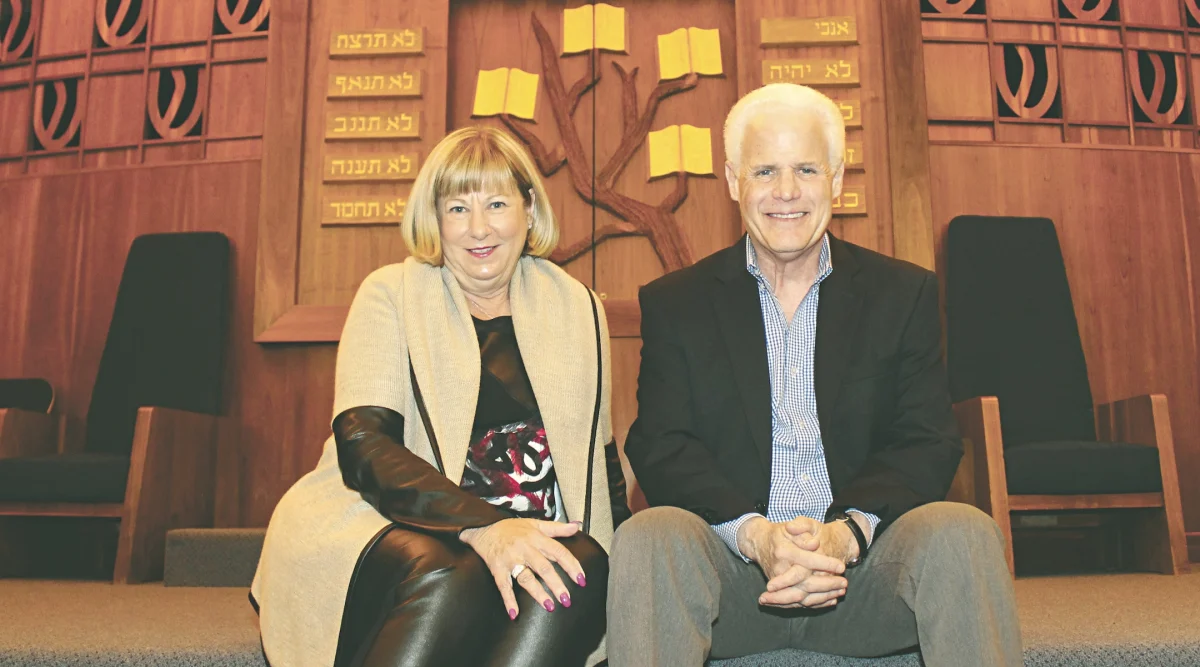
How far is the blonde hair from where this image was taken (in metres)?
1.79

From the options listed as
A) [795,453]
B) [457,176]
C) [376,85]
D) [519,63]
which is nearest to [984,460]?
[795,453]

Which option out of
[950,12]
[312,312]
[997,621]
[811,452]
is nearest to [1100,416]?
[950,12]

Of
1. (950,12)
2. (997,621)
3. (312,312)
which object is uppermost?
(950,12)

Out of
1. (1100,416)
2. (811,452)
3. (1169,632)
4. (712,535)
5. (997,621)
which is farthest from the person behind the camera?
(1100,416)

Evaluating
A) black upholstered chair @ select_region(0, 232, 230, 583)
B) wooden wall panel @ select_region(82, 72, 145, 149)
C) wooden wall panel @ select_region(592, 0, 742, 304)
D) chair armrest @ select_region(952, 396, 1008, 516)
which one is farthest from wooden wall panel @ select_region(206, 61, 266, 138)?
chair armrest @ select_region(952, 396, 1008, 516)

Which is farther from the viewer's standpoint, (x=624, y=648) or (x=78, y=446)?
(x=78, y=446)

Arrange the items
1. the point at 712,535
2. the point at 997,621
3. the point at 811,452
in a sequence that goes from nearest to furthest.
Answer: the point at 997,621 → the point at 712,535 → the point at 811,452

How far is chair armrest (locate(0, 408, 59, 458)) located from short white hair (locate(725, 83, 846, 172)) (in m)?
2.65

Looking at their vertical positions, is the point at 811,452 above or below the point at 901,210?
below

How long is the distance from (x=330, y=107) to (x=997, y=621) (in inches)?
119

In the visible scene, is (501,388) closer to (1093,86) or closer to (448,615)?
(448,615)

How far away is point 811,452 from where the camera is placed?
166cm

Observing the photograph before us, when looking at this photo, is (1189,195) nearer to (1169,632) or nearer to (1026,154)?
(1026,154)

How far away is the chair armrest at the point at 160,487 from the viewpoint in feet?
9.88
